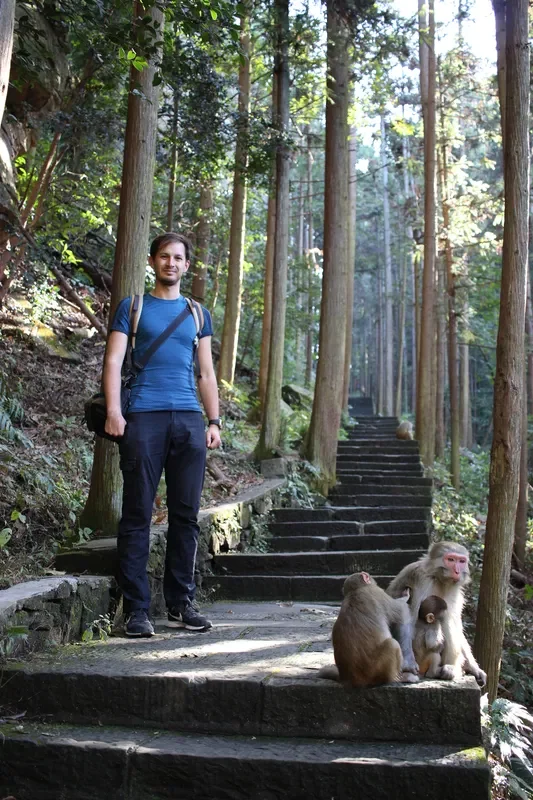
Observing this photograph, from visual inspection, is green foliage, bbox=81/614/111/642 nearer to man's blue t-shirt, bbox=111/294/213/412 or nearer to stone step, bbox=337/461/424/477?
man's blue t-shirt, bbox=111/294/213/412

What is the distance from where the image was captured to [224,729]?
141 inches

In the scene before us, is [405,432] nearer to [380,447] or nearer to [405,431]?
[405,431]

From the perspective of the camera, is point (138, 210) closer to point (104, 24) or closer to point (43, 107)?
point (104, 24)

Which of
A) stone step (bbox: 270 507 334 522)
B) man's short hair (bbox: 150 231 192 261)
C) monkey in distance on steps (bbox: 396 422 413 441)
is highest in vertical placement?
monkey in distance on steps (bbox: 396 422 413 441)

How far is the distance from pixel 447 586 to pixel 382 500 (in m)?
8.86

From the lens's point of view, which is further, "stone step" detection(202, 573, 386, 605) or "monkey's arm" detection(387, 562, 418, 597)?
"stone step" detection(202, 573, 386, 605)

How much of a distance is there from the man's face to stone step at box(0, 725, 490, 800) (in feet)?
8.58

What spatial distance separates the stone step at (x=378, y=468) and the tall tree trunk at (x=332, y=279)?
5.67ft

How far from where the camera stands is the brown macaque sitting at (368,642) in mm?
3404

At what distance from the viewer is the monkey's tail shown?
11.8 feet

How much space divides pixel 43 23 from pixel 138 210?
4517 mm

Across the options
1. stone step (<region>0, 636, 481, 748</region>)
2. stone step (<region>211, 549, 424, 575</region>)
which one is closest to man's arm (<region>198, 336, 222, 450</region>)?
stone step (<region>0, 636, 481, 748</region>)

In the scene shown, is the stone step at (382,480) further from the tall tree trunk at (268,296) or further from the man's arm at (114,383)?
the man's arm at (114,383)

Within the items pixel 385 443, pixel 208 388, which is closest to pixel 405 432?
pixel 385 443
